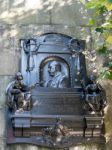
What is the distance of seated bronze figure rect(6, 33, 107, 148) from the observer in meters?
8.55

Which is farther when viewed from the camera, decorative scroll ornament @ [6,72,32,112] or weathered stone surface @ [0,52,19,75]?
weathered stone surface @ [0,52,19,75]

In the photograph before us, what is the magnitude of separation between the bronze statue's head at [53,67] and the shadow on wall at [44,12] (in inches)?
35.9

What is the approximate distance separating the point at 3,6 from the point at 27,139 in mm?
2712

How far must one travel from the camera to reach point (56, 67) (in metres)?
9.05

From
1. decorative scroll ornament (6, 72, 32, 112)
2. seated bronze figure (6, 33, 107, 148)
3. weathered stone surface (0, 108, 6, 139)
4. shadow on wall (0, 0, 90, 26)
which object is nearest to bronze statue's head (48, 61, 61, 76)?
seated bronze figure (6, 33, 107, 148)

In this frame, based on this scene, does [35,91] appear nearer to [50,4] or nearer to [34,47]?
[34,47]

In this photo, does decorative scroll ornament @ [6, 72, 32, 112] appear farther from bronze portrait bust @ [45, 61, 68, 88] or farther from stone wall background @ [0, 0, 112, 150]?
bronze portrait bust @ [45, 61, 68, 88]

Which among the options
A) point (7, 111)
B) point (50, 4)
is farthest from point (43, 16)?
point (7, 111)

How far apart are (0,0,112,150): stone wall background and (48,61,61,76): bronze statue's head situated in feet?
2.02

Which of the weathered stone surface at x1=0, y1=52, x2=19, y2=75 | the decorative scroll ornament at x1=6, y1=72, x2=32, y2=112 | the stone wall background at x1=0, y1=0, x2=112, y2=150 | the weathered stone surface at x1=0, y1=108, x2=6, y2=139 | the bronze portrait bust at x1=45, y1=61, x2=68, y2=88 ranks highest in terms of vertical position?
the stone wall background at x1=0, y1=0, x2=112, y2=150

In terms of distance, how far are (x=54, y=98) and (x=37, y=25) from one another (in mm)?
1579

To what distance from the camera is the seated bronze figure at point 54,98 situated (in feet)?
28.1

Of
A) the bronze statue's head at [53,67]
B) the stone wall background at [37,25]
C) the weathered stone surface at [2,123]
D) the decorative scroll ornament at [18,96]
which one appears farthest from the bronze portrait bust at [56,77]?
the weathered stone surface at [2,123]

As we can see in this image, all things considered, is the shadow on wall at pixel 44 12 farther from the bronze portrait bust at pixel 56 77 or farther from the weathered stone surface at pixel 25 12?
the bronze portrait bust at pixel 56 77
